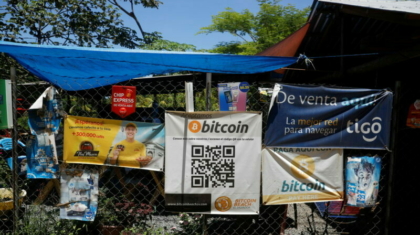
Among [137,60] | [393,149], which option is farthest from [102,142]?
[393,149]

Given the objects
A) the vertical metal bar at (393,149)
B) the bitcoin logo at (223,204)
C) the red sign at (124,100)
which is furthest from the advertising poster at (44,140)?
the vertical metal bar at (393,149)

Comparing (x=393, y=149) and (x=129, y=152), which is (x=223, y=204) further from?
(x=393, y=149)

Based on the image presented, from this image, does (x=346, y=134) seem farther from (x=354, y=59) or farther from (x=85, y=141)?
(x=354, y=59)

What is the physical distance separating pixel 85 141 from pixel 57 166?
1.41ft

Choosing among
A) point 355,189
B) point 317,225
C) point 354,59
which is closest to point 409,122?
point 355,189

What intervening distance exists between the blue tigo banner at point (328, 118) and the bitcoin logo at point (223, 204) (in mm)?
663

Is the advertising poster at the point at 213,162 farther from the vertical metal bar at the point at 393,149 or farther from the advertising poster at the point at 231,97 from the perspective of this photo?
the vertical metal bar at the point at 393,149

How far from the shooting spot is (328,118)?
332 cm

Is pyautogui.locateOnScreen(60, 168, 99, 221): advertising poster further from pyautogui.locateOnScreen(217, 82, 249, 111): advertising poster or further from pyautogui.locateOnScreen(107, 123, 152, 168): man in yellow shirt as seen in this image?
pyautogui.locateOnScreen(217, 82, 249, 111): advertising poster

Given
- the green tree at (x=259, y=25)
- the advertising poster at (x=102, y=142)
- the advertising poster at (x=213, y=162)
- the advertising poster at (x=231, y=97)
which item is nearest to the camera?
the advertising poster at (x=213, y=162)

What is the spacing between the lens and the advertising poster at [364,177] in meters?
3.40

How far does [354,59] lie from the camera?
616 cm

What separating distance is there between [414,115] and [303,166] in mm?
1256

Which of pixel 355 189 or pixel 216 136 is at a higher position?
pixel 216 136
